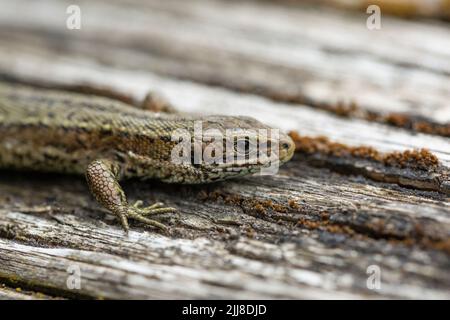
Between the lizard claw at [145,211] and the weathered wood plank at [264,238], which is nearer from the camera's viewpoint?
the weathered wood plank at [264,238]

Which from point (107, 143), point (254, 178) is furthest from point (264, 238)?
point (107, 143)

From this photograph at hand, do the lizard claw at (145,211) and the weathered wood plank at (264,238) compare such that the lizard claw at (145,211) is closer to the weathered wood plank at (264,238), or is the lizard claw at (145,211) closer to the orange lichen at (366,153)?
the weathered wood plank at (264,238)

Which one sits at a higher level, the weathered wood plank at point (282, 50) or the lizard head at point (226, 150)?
the weathered wood plank at point (282, 50)

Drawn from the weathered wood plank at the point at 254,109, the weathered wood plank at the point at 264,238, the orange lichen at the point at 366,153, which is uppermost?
the weathered wood plank at the point at 254,109

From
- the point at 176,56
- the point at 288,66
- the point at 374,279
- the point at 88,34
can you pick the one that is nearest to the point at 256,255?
the point at 374,279

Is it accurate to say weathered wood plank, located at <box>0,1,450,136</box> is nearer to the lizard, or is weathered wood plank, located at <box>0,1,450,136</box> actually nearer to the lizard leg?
the lizard

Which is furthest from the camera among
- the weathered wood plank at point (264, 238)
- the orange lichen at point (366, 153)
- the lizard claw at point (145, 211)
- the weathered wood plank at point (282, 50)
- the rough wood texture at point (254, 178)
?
the weathered wood plank at point (282, 50)

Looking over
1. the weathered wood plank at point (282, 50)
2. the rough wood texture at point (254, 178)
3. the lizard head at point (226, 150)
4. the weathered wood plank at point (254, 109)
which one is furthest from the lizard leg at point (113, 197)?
the weathered wood plank at point (282, 50)
